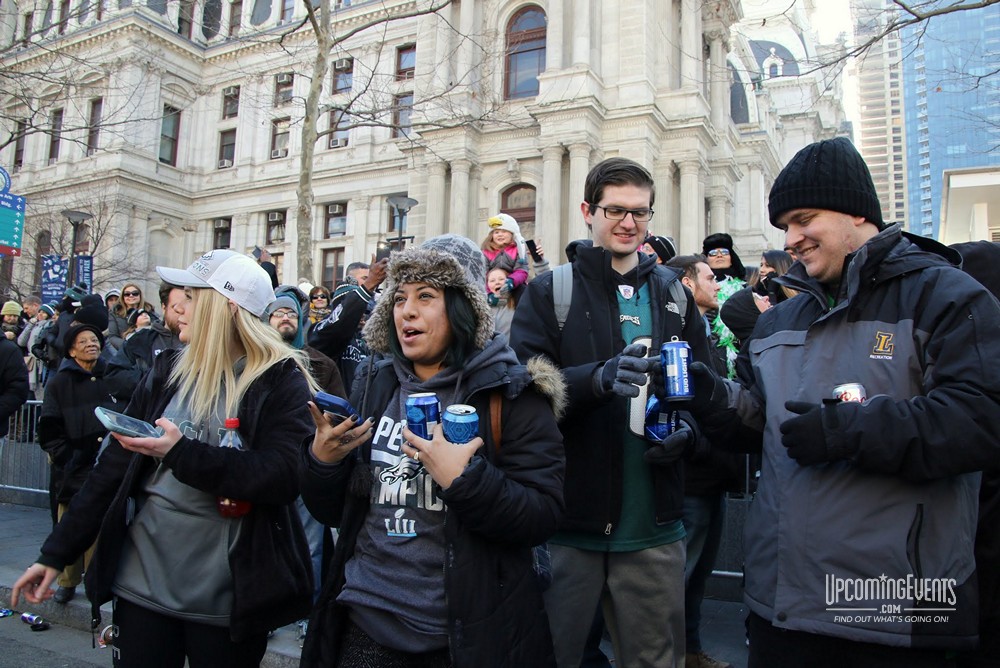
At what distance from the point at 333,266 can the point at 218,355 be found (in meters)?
37.6

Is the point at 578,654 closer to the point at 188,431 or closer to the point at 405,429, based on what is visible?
the point at 405,429

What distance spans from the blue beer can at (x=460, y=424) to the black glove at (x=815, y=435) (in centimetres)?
93

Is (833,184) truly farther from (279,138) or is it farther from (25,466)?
(279,138)

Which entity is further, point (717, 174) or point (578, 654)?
point (717, 174)

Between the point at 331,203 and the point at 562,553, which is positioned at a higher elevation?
the point at 331,203

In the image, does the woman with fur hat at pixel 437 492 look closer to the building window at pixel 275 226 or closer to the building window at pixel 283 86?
the building window at pixel 283 86

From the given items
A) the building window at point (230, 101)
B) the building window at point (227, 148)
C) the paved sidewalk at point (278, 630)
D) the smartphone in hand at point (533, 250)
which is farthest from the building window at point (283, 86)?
the smartphone in hand at point (533, 250)

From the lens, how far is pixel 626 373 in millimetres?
2473

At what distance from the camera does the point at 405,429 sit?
6.99 ft

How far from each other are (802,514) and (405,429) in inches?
49.5

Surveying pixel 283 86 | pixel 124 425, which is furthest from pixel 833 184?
pixel 283 86

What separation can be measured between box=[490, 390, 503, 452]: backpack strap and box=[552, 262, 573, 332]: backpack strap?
2.69 ft

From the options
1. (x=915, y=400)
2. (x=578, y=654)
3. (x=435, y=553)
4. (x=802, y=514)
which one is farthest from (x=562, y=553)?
(x=915, y=400)

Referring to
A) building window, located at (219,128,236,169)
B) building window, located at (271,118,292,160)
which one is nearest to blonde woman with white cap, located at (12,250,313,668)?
building window, located at (271,118,292,160)
